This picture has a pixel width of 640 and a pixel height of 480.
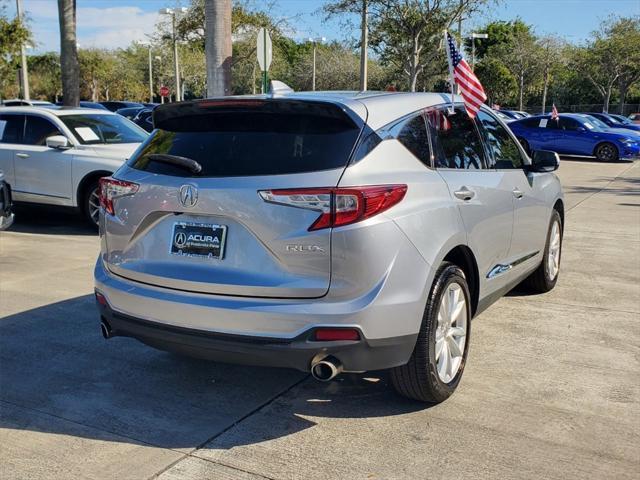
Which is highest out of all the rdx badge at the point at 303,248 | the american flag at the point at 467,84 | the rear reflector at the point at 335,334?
the american flag at the point at 467,84

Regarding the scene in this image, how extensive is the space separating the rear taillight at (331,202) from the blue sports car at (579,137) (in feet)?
67.0

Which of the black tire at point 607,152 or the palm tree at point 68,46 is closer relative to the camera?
the palm tree at point 68,46

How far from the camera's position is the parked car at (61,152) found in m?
9.11

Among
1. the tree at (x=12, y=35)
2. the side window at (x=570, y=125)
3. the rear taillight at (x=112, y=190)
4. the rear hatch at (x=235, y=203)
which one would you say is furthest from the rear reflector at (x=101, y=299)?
the tree at (x=12, y=35)

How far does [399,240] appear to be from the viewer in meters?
3.23

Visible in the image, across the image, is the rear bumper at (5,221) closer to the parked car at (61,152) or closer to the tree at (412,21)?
the parked car at (61,152)

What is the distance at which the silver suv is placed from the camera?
311 centimetres

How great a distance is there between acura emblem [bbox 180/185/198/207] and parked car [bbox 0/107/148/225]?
600cm

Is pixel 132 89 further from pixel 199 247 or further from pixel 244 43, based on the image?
pixel 199 247

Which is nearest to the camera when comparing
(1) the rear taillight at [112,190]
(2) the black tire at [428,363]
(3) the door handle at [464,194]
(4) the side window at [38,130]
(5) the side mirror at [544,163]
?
(2) the black tire at [428,363]

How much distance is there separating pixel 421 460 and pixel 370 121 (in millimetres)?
1674

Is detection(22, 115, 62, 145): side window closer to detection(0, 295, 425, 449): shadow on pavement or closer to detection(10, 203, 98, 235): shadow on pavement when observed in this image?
detection(10, 203, 98, 235): shadow on pavement

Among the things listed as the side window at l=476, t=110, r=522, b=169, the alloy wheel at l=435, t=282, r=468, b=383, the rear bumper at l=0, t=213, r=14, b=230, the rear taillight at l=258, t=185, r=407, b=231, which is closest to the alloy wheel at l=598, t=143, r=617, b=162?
the side window at l=476, t=110, r=522, b=169

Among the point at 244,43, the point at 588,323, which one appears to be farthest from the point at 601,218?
the point at 244,43
